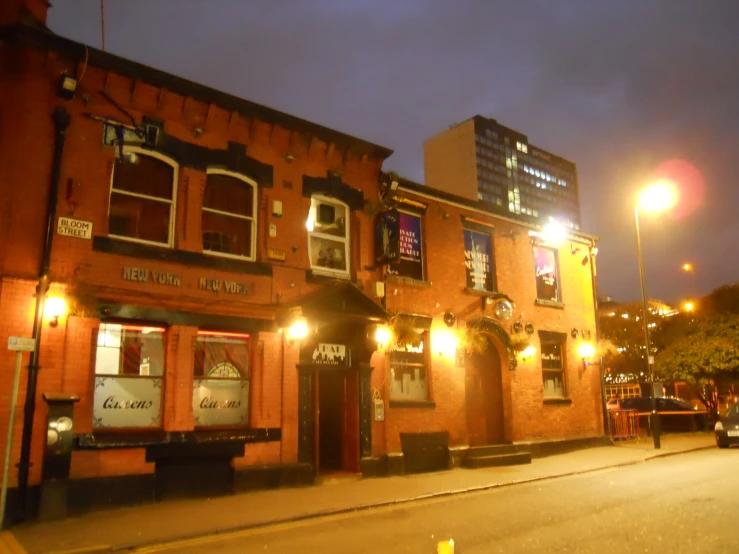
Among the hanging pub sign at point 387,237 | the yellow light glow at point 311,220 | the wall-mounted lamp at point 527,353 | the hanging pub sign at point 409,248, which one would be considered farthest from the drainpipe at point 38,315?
the wall-mounted lamp at point 527,353

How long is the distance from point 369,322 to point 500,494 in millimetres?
4455

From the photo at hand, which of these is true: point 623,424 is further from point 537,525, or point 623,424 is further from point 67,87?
point 67,87

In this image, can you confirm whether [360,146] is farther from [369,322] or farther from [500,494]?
[500,494]

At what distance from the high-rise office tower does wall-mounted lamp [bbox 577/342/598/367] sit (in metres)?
62.0

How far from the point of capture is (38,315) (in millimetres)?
9781

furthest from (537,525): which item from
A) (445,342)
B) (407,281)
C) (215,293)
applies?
(407,281)

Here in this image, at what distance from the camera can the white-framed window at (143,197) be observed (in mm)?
11320

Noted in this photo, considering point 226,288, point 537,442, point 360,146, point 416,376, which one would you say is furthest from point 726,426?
point 226,288

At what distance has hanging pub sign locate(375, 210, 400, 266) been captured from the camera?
1422cm

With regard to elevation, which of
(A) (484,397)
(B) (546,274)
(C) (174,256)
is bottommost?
(A) (484,397)

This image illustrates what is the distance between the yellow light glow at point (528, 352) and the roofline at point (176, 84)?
6870mm

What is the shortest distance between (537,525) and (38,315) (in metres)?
8.25

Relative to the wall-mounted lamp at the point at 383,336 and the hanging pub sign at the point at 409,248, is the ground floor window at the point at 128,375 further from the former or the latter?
the hanging pub sign at the point at 409,248

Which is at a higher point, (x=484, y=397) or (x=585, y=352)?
(x=585, y=352)
